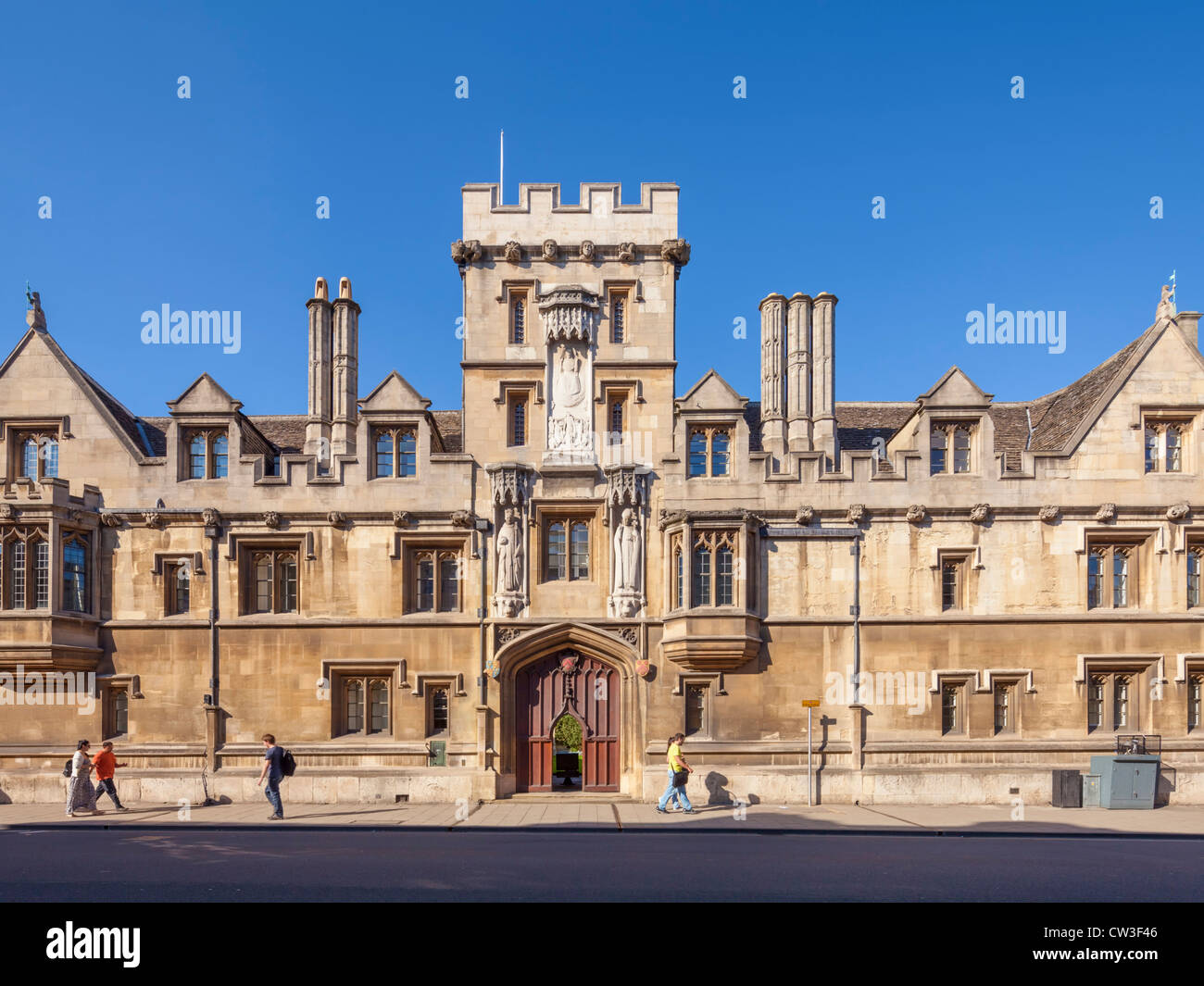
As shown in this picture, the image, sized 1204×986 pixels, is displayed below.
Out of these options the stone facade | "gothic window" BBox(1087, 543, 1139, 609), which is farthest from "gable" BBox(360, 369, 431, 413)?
"gothic window" BBox(1087, 543, 1139, 609)

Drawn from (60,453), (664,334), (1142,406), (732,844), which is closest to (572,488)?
(664,334)

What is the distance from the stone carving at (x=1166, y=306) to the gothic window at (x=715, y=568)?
12661 mm

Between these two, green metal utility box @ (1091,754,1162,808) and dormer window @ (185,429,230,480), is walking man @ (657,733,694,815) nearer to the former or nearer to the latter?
green metal utility box @ (1091,754,1162,808)

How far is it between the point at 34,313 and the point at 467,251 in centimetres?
1145

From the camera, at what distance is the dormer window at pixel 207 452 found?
2298 cm

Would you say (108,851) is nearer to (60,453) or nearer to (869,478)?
(60,453)

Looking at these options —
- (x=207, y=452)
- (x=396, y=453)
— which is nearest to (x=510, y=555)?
(x=396, y=453)

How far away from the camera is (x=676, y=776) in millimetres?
19703

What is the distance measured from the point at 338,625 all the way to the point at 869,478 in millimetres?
13880

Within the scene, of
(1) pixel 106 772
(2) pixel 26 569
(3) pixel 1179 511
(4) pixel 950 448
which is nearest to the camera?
(1) pixel 106 772

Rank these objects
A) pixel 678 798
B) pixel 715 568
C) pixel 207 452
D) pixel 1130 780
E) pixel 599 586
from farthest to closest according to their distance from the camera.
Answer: pixel 207 452
pixel 599 586
pixel 715 568
pixel 1130 780
pixel 678 798

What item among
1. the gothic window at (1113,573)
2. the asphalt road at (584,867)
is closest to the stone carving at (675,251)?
the gothic window at (1113,573)

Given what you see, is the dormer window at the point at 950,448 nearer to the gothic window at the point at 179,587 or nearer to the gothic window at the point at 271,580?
the gothic window at the point at 271,580

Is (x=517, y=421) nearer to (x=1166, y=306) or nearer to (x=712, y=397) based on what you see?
(x=712, y=397)
